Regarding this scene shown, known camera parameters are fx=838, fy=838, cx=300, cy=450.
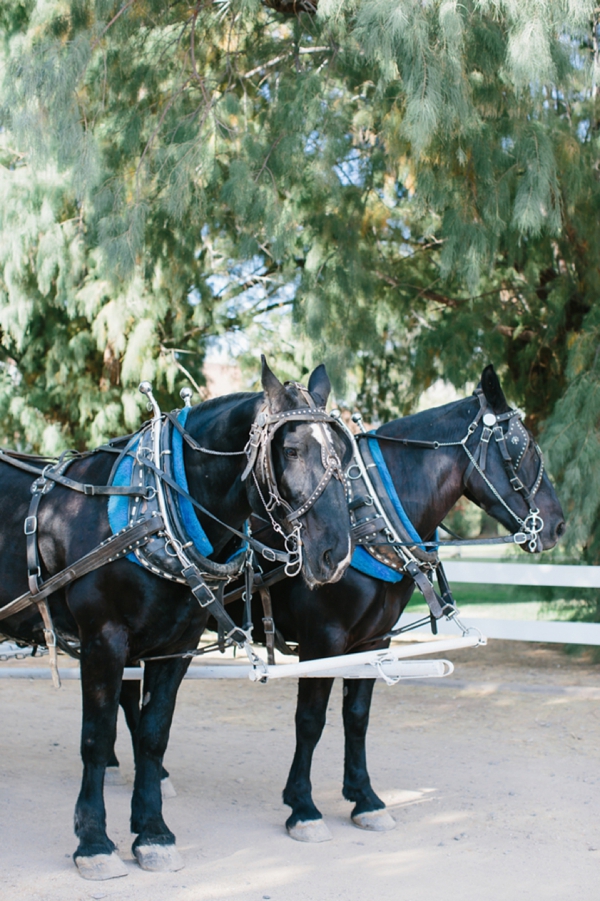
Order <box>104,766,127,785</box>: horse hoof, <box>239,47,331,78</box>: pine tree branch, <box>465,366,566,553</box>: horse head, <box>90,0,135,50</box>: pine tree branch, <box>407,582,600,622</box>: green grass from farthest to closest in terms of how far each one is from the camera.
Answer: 1. <box>407,582,600,622</box>: green grass
2. <box>239,47,331,78</box>: pine tree branch
3. <box>90,0,135,50</box>: pine tree branch
4. <box>104,766,127,785</box>: horse hoof
5. <box>465,366,566,553</box>: horse head

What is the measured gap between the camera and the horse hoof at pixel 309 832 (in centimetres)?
350

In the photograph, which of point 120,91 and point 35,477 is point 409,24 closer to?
point 120,91

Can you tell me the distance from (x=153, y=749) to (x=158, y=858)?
38 cm

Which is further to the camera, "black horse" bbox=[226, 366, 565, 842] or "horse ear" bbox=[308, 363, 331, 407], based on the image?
"black horse" bbox=[226, 366, 565, 842]

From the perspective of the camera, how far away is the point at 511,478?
3729mm

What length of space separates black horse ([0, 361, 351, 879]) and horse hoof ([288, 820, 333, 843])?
0.58 m

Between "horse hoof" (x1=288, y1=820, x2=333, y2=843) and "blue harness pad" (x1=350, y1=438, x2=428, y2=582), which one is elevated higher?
"blue harness pad" (x1=350, y1=438, x2=428, y2=582)

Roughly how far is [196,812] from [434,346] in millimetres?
4705

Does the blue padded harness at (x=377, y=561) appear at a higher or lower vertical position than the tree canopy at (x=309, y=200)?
lower

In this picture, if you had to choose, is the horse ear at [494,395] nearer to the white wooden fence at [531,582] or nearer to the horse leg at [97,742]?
the horse leg at [97,742]

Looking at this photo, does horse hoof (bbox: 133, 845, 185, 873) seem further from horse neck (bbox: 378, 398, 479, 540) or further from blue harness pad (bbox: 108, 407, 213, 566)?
horse neck (bbox: 378, 398, 479, 540)

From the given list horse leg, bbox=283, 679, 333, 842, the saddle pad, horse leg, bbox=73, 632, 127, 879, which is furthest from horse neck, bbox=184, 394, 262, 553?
horse leg, bbox=283, 679, 333, 842

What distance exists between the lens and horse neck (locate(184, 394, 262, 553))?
2.99 metres

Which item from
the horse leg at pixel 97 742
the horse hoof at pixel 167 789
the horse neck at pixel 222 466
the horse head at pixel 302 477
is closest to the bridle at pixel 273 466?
the horse head at pixel 302 477
